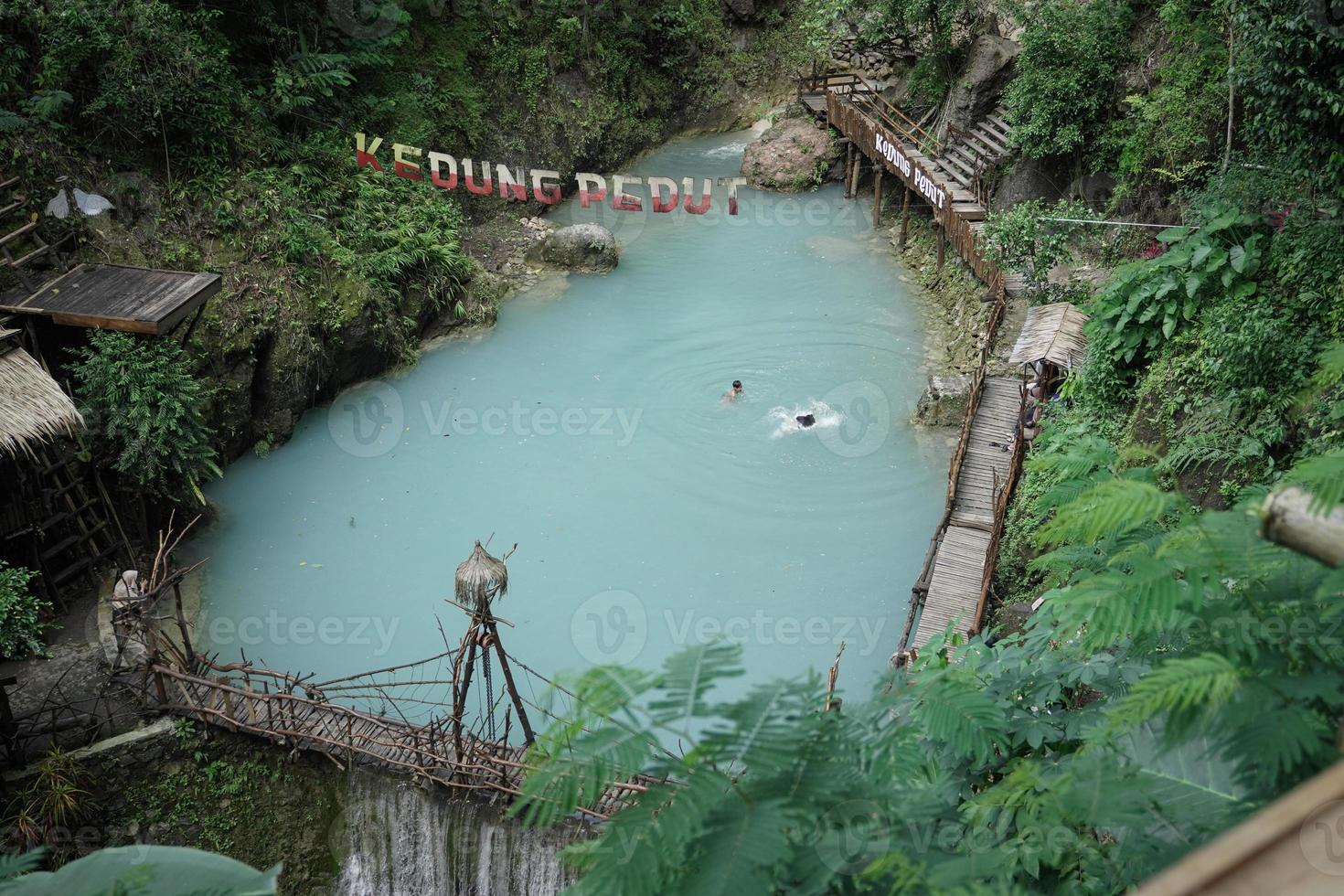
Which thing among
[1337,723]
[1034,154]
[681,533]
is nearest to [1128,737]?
[1337,723]

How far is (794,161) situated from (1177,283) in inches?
558

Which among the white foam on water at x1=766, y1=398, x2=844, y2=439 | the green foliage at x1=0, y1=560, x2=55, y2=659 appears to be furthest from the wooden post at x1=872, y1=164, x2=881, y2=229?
the green foliage at x1=0, y1=560, x2=55, y2=659

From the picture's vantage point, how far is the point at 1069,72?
16.0 meters

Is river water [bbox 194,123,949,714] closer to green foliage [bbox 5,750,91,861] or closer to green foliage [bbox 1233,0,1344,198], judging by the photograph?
green foliage [bbox 5,750,91,861]

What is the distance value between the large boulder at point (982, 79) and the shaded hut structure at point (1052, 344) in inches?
335

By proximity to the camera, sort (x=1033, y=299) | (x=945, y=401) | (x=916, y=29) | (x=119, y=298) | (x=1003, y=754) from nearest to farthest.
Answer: (x=1003, y=754) → (x=119, y=298) → (x=1033, y=299) → (x=945, y=401) → (x=916, y=29)

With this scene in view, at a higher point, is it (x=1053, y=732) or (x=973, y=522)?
(x=1053, y=732)

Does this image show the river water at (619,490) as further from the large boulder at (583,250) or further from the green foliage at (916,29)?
the green foliage at (916,29)

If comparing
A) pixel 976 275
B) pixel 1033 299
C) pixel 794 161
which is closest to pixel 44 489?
pixel 1033 299

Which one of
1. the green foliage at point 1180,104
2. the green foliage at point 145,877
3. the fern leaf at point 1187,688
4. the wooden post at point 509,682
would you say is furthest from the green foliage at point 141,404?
the green foliage at point 1180,104

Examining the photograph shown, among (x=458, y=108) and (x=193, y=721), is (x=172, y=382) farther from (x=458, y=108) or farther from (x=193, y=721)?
(x=458, y=108)

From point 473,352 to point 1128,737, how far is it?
15.4m

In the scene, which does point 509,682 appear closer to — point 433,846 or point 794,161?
point 433,846

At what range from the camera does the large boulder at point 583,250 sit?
2039cm
